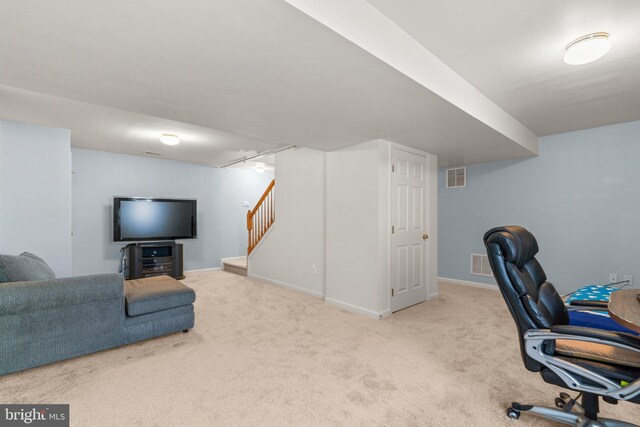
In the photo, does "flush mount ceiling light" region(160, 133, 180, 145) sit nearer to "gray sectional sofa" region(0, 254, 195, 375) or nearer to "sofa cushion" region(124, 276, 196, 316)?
"sofa cushion" region(124, 276, 196, 316)

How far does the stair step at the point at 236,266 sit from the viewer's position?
5957mm

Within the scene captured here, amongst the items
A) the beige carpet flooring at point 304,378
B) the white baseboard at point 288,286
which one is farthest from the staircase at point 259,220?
the beige carpet flooring at point 304,378

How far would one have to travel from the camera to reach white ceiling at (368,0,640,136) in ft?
5.57

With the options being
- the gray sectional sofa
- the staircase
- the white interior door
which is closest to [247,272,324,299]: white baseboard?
the staircase

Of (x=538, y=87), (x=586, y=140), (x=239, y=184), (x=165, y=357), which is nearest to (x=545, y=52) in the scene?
(x=538, y=87)

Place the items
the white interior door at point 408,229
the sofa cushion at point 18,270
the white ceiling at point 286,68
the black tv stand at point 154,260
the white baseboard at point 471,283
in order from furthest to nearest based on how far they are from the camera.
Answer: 1. the black tv stand at point 154,260
2. the white baseboard at point 471,283
3. the white interior door at point 408,229
4. the sofa cushion at point 18,270
5. the white ceiling at point 286,68

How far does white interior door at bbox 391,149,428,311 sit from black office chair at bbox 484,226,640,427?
1984 mm

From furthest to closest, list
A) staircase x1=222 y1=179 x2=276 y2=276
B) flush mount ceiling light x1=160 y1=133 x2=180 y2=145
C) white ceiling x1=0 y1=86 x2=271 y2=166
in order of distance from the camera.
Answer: staircase x1=222 y1=179 x2=276 y2=276 → flush mount ceiling light x1=160 y1=133 x2=180 y2=145 → white ceiling x1=0 y1=86 x2=271 y2=166

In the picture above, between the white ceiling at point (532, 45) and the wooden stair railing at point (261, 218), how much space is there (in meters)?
3.98

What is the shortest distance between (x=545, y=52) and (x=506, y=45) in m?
0.35

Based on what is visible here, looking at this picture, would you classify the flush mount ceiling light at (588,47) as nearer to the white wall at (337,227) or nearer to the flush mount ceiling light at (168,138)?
the white wall at (337,227)

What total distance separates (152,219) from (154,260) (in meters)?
0.80

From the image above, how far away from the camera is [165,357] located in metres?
2.42

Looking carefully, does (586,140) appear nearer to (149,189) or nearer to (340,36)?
(340,36)
